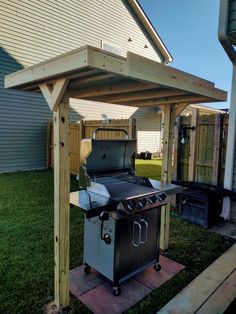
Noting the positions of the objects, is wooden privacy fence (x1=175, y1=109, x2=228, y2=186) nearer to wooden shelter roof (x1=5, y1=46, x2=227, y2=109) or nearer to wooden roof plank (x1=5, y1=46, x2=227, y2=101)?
wooden shelter roof (x1=5, y1=46, x2=227, y2=109)

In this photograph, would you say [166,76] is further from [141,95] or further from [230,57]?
[230,57]

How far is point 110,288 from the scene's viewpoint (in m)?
2.26

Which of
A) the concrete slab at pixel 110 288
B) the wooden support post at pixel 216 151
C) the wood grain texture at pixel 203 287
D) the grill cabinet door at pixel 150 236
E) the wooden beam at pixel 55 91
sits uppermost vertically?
the wooden beam at pixel 55 91

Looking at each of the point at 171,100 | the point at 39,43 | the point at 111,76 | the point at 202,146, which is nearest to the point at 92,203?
the point at 111,76

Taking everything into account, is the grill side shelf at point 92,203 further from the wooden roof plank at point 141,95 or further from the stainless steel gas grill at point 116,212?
the wooden roof plank at point 141,95

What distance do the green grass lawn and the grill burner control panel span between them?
0.87m

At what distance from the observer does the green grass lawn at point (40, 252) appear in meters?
2.06

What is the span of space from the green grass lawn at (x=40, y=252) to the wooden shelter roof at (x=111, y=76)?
6.12ft

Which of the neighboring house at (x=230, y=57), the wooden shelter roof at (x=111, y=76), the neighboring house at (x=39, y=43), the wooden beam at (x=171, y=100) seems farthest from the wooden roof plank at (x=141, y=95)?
the neighboring house at (x=39, y=43)

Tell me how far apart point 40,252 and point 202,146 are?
320 cm

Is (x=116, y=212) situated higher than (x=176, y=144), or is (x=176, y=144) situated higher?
(x=176, y=144)

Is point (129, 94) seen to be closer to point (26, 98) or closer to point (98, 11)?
point (26, 98)

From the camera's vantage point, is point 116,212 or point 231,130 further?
point 231,130

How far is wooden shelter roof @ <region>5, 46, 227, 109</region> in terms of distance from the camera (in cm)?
136
